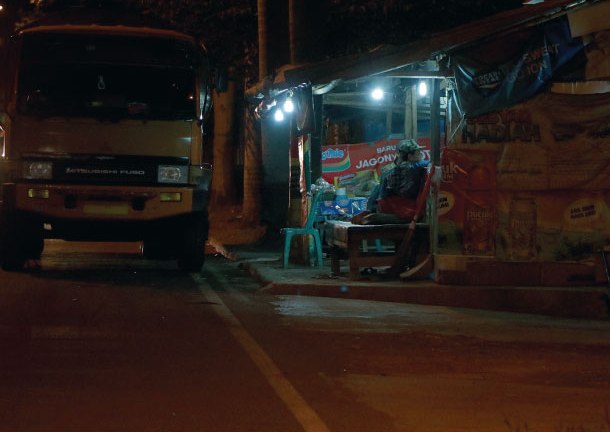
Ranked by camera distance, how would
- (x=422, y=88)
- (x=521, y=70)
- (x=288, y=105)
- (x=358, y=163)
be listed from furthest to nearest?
(x=358, y=163) < (x=288, y=105) < (x=422, y=88) < (x=521, y=70)

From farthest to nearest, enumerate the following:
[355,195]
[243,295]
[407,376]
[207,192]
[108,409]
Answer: [355,195]
[207,192]
[243,295]
[407,376]
[108,409]

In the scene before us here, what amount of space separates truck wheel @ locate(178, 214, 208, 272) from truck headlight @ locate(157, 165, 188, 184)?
879 millimetres

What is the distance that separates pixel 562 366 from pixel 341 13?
554 inches

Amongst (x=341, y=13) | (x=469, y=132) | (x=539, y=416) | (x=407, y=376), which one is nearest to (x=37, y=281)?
(x=469, y=132)

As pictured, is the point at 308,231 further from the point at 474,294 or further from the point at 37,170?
the point at 37,170

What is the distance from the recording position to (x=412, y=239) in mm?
12641

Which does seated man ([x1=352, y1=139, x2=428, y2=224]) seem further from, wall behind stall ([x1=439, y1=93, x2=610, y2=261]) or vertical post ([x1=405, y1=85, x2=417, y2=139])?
vertical post ([x1=405, y1=85, x2=417, y2=139])

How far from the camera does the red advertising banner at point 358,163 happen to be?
18688mm

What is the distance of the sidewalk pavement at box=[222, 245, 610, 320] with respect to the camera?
1115 cm

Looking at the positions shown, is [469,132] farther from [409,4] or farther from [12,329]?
[409,4]

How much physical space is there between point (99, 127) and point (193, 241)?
7.47 feet

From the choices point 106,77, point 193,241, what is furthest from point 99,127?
point 193,241

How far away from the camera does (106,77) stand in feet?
45.6

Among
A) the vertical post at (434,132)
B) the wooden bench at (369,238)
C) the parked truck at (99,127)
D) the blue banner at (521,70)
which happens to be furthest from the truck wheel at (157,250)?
the blue banner at (521,70)
